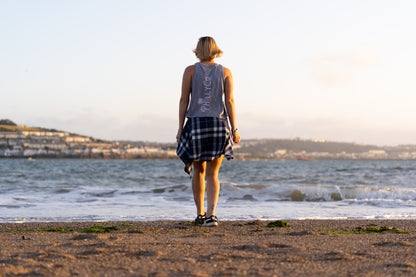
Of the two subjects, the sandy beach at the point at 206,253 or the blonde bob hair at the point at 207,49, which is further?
the blonde bob hair at the point at 207,49

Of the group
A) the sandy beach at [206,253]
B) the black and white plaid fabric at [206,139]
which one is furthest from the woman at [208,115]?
the sandy beach at [206,253]

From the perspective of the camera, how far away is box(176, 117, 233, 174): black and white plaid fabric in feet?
14.7

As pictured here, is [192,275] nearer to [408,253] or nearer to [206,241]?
[206,241]

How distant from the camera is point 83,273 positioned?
7.86 feet

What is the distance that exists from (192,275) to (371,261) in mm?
1129

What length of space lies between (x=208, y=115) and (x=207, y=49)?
662 millimetres

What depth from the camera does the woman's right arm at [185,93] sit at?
15.1 feet

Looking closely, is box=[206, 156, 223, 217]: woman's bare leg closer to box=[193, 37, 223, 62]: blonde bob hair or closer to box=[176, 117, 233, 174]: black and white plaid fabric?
box=[176, 117, 233, 174]: black and white plaid fabric

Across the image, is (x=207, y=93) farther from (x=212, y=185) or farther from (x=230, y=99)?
(x=212, y=185)

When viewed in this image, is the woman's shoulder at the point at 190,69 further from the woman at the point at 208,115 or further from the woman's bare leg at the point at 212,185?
the woman's bare leg at the point at 212,185

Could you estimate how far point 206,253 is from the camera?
2959 mm

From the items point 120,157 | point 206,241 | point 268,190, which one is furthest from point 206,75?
point 120,157

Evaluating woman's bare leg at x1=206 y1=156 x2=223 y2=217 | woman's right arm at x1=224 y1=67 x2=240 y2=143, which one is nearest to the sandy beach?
woman's bare leg at x1=206 y1=156 x2=223 y2=217

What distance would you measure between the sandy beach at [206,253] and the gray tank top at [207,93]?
114cm
